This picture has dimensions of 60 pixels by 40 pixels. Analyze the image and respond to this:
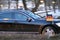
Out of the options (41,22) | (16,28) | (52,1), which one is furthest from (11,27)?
(52,1)

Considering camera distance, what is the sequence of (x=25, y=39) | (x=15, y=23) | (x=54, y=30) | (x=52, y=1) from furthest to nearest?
1. (x=52, y=1)
2. (x=15, y=23)
3. (x=54, y=30)
4. (x=25, y=39)

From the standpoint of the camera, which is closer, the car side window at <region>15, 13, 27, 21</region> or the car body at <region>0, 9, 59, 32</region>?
the car body at <region>0, 9, 59, 32</region>

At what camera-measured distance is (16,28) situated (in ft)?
37.8

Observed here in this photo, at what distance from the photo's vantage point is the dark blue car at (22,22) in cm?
1116

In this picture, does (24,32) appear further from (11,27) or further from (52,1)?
(52,1)

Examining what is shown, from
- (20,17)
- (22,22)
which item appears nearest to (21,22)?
(22,22)

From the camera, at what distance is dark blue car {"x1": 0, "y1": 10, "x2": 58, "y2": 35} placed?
1116cm

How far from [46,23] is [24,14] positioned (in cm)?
118

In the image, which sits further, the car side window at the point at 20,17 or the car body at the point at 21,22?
the car side window at the point at 20,17

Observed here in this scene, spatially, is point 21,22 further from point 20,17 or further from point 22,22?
point 20,17

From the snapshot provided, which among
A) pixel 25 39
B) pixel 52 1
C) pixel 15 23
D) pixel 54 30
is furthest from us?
pixel 52 1

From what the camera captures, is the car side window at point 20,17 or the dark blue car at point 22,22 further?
the car side window at point 20,17

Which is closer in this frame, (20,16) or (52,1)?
(20,16)

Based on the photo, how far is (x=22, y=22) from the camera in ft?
37.4
